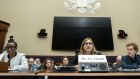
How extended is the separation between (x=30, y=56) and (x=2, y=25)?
97 cm

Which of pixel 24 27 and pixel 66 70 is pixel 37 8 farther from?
pixel 66 70

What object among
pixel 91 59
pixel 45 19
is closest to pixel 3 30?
pixel 45 19

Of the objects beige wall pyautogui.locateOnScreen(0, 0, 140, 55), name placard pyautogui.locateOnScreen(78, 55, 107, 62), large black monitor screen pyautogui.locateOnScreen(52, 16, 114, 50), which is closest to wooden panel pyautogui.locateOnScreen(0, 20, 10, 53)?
beige wall pyautogui.locateOnScreen(0, 0, 140, 55)

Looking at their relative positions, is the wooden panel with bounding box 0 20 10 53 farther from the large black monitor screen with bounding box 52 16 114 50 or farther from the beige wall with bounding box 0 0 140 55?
the large black monitor screen with bounding box 52 16 114 50

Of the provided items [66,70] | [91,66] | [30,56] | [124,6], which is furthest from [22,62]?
[124,6]

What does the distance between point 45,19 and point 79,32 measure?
89 centimetres

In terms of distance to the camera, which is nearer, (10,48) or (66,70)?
(66,70)

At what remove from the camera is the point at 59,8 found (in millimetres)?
5227

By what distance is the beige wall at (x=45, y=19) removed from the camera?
5.04 m

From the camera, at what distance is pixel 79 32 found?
502 centimetres

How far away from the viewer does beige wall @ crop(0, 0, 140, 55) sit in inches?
199

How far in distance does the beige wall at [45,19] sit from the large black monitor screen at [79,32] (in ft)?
0.44

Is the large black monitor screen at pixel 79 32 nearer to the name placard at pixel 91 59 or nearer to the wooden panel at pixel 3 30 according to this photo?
the wooden panel at pixel 3 30

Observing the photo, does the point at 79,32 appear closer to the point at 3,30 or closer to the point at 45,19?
the point at 45,19
